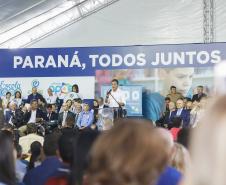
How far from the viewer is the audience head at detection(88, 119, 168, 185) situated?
125 cm

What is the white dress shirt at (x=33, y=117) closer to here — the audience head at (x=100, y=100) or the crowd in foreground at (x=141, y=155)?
the audience head at (x=100, y=100)

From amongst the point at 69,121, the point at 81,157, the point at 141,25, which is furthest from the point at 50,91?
the point at 81,157

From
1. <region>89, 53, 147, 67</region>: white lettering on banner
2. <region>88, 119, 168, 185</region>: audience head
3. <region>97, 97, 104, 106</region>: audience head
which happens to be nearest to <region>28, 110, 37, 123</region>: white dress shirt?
<region>97, 97, 104, 106</region>: audience head

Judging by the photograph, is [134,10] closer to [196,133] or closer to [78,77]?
[78,77]

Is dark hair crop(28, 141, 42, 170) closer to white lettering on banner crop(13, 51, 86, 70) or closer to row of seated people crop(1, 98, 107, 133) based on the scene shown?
row of seated people crop(1, 98, 107, 133)

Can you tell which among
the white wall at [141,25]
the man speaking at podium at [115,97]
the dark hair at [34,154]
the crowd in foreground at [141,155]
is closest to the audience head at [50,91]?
the man speaking at podium at [115,97]

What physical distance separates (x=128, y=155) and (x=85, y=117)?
9920 mm

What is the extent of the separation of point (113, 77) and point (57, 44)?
525 cm

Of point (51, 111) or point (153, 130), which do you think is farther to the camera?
point (51, 111)

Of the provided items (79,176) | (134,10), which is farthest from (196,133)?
(134,10)

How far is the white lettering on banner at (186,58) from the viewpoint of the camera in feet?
36.2

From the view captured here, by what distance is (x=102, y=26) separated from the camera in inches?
626

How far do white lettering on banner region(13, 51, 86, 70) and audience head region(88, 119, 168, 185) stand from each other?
34.6 feet

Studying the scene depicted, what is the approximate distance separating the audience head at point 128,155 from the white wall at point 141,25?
13.5 m
